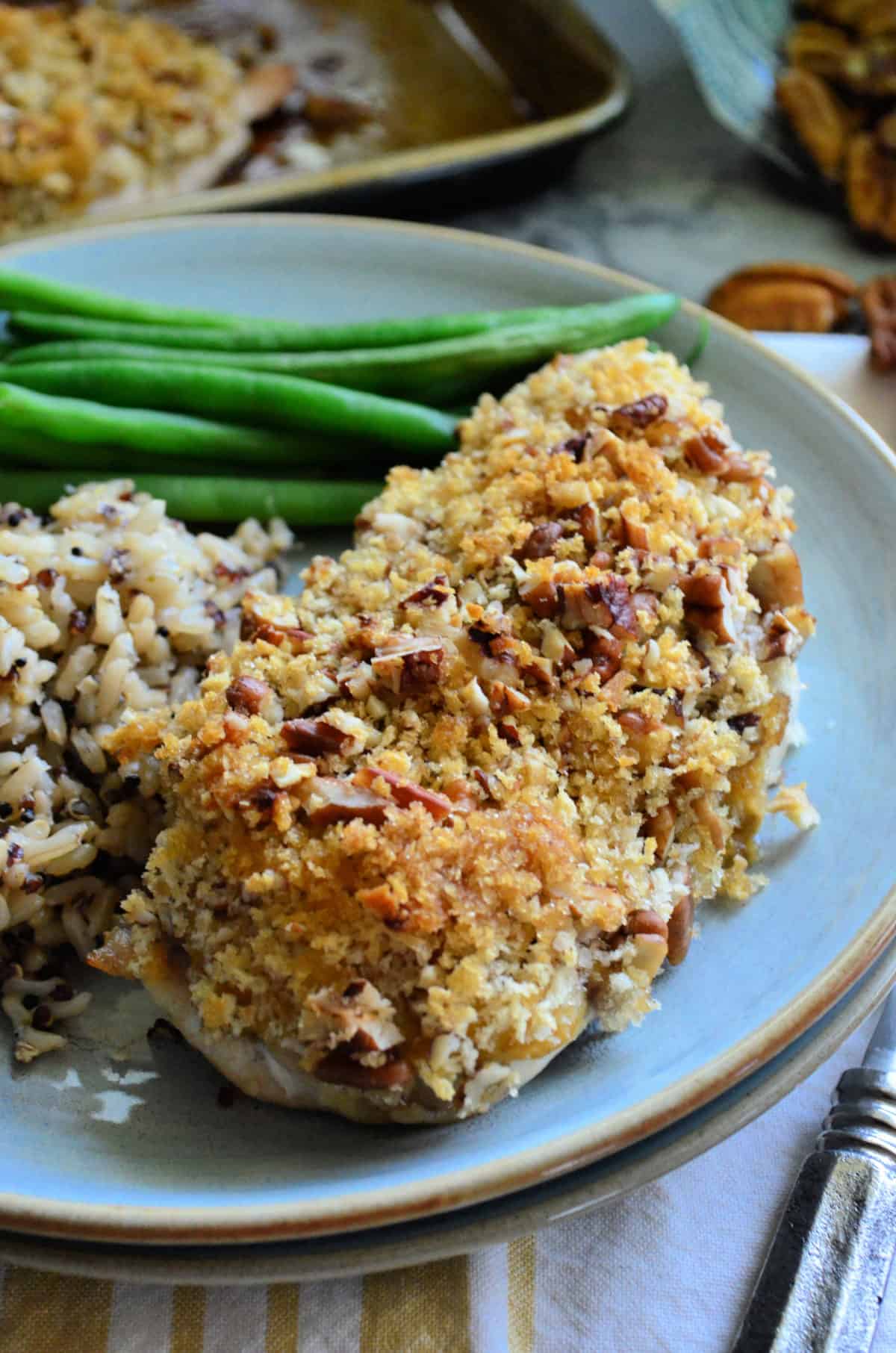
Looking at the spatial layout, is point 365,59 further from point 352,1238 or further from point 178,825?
point 352,1238

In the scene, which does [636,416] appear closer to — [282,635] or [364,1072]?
[282,635]

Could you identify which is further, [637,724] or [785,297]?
[785,297]

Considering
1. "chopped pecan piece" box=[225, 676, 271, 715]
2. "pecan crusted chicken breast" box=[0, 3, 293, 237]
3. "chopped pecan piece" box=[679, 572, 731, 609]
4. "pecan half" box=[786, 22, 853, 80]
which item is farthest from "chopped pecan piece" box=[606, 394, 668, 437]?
"pecan half" box=[786, 22, 853, 80]

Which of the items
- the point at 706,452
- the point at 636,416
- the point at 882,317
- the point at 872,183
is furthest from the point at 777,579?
the point at 872,183

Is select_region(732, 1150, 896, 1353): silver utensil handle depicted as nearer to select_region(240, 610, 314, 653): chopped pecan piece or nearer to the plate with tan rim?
the plate with tan rim

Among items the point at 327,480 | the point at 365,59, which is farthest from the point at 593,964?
the point at 365,59

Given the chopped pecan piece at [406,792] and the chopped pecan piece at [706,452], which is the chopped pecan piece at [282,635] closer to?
the chopped pecan piece at [406,792]
